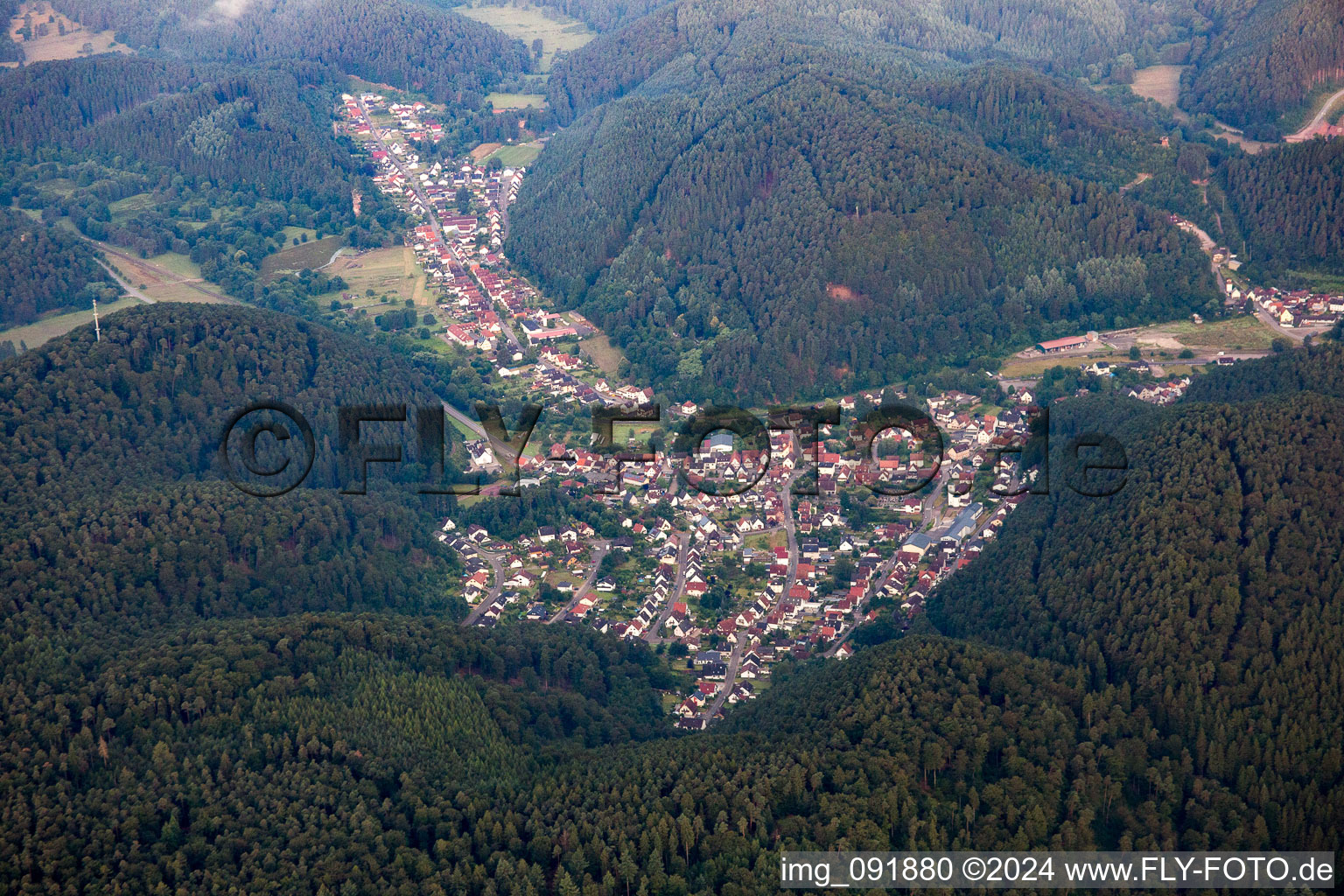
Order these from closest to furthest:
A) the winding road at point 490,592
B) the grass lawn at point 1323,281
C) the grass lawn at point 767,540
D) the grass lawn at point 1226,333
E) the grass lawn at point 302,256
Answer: the winding road at point 490,592 → the grass lawn at point 767,540 → the grass lawn at point 1226,333 → the grass lawn at point 1323,281 → the grass lawn at point 302,256

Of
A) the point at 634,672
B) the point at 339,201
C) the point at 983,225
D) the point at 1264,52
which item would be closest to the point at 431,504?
the point at 634,672

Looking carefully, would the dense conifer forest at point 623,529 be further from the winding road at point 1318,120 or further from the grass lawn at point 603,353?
the winding road at point 1318,120

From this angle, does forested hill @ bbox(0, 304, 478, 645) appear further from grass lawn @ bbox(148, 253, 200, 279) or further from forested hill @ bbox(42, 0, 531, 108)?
forested hill @ bbox(42, 0, 531, 108)

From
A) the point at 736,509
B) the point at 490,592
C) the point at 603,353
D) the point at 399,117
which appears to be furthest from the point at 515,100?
the point at 490,592

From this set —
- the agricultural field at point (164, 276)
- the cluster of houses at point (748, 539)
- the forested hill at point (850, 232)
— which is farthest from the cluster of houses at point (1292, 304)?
the agricultural field at point (164, 276)

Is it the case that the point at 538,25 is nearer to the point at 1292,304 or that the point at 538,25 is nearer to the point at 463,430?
the point at 463,430

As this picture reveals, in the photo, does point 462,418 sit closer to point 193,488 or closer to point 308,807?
point 193,488
